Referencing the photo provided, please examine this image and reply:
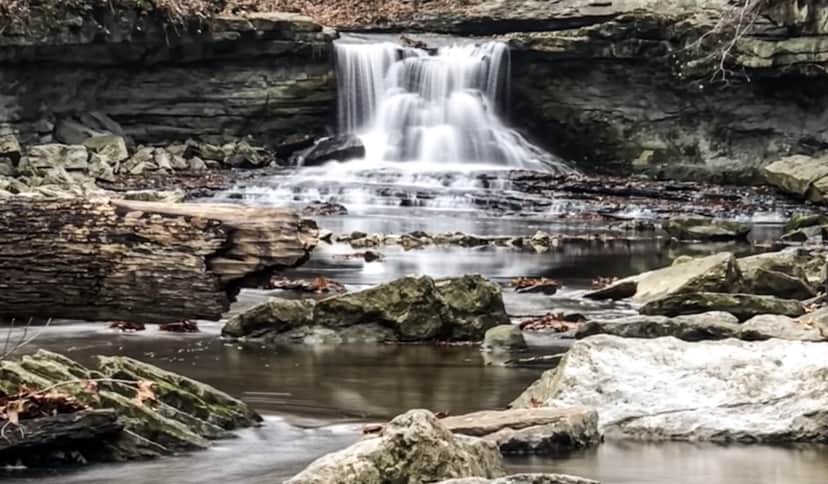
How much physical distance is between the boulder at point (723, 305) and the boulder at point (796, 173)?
52.8 ft

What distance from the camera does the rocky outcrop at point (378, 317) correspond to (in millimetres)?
9797

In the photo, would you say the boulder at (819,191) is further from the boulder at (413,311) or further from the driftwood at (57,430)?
the driftwood at (57,430)

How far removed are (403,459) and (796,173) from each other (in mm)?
23063

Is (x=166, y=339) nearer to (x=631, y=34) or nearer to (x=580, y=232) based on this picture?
(x=580, y=232)

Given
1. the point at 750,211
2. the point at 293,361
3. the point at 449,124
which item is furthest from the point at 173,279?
the point at 449,124

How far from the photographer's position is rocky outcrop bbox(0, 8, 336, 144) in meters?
28.0

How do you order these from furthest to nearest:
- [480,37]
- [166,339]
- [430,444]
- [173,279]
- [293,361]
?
[480,37] < [166,339] < [293,361] < [173,279] < [430,444]

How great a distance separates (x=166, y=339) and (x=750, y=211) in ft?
58.8

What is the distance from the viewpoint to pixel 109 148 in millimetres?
27844

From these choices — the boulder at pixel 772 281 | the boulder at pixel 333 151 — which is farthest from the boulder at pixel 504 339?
the boulder at pixel 333 151

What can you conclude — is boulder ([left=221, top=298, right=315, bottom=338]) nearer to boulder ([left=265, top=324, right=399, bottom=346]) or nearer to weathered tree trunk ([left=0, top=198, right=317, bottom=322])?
boulder ([left=265, top=324, right=399, bottom=346])

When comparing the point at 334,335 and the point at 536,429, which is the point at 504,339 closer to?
the point at 334,335

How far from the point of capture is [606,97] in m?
30.9

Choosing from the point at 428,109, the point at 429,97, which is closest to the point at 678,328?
the point at 428,109
